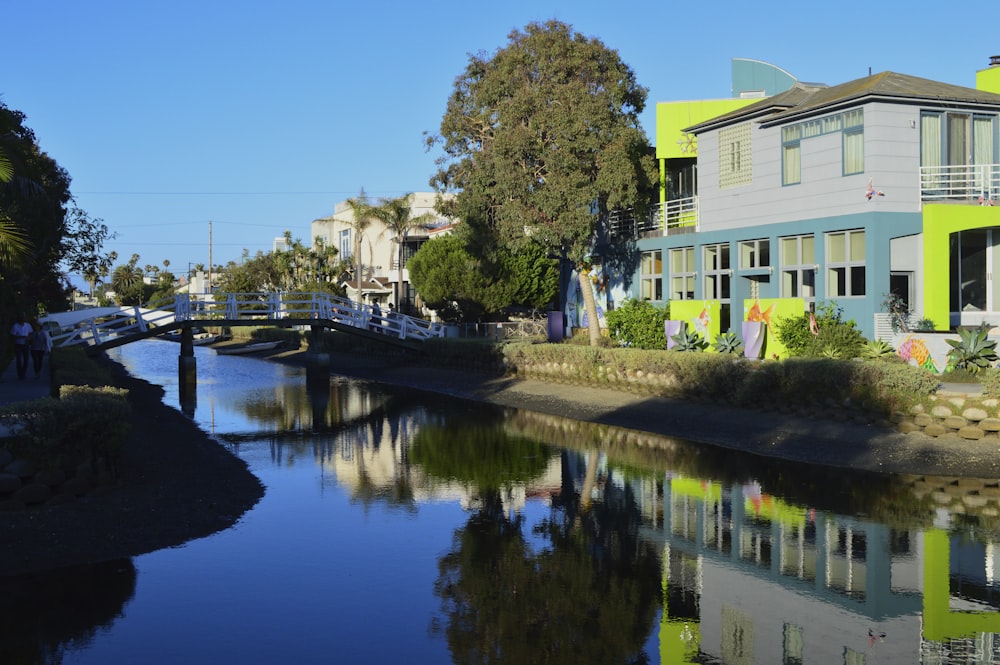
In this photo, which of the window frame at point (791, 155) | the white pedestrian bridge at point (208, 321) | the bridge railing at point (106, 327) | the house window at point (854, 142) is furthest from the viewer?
the white pedestrian bridge at point (208, 321)

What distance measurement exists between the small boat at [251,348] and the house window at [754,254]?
42596mm

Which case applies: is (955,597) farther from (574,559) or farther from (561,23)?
(561,23)

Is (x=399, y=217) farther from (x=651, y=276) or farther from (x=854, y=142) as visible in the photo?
(x=854, y=142)

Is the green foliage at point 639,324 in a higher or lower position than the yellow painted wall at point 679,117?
lower

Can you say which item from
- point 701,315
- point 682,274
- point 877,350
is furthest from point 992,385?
point 682,274

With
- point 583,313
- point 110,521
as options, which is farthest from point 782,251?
point 110,521

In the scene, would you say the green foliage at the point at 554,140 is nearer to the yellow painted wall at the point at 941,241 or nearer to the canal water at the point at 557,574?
the yellow painted wall at the point at 941,241

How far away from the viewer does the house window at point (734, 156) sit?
33938 mm

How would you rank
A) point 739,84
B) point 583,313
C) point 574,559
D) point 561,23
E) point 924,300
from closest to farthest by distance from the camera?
point 574,559
point 924,300
point 561,23
point 739,84
point 583,313

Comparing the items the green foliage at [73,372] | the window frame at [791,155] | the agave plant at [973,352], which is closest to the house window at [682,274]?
the window frame at [791,155]

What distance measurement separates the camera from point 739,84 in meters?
40.7

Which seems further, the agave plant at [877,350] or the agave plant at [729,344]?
the agave plant at [729,344]

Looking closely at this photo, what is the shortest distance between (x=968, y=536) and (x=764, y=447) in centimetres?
830

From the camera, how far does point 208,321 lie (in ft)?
141
